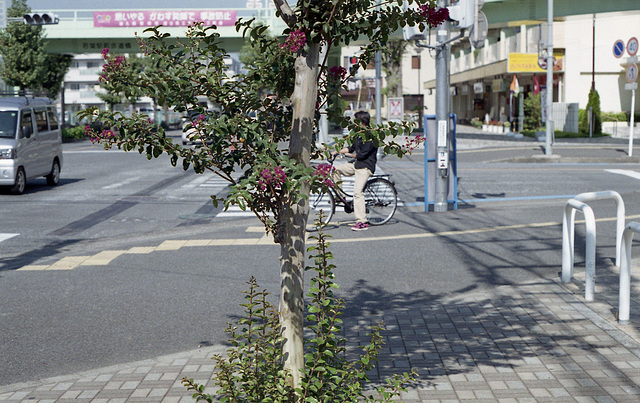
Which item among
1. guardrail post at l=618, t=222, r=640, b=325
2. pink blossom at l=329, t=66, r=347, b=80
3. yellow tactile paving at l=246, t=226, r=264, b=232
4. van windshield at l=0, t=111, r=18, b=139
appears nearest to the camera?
pink blossom at l=329, t=66, r=347, b=80

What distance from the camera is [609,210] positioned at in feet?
42.6

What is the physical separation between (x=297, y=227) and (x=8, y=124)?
15.4 m

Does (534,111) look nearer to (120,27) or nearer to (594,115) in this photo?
(594,115)

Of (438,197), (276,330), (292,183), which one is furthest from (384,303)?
(438,197)

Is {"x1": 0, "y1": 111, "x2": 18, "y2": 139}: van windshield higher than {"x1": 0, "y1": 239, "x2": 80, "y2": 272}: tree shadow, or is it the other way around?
{"x1": 0, "y1": 111, "x2": 18, "y2": 139}: van windshield

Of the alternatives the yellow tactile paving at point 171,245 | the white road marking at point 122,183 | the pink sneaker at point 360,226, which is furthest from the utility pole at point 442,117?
the white road marking at point 122,183

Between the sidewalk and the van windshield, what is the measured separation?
13195 mm

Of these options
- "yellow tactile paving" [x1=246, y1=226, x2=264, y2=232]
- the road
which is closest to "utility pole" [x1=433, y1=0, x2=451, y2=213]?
the road

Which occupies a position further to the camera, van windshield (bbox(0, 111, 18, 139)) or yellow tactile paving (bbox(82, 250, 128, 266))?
van windshield (bbox(0, 111, 18, 139))

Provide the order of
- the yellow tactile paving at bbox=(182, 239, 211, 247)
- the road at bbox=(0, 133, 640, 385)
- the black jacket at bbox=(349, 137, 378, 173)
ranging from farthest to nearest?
1. the black jacket at bbox=(349, 137, 378, 173)
2. the yellow tactile paving at bbox=(182, 239, 211, 247)
3. the road at bbox=(0, 133, 640, 385)

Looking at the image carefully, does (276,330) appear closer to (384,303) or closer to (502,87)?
(384,303)

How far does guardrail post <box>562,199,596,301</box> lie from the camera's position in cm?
684

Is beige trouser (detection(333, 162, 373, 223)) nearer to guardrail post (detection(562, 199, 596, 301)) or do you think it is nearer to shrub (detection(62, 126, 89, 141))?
guardrail post (detection(562, 199, 596, 301))

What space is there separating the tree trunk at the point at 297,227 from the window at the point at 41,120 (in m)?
16.1
